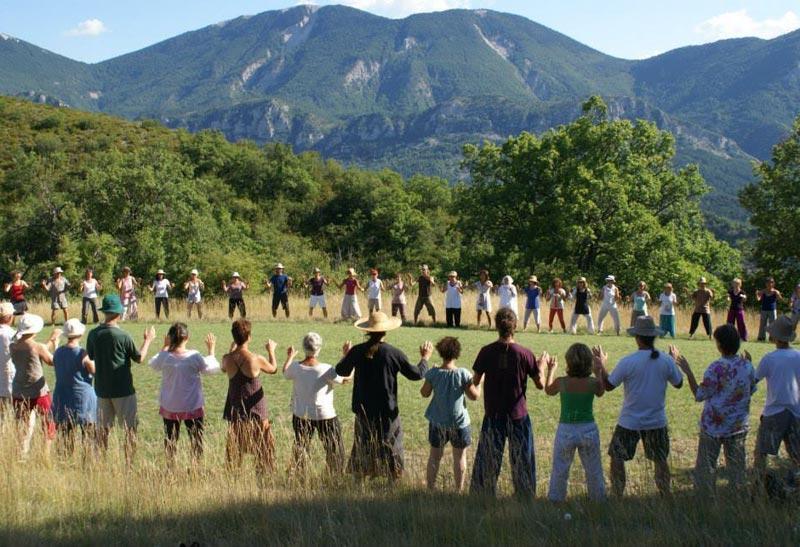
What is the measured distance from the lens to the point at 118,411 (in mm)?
7789

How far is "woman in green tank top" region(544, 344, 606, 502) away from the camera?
6227mm

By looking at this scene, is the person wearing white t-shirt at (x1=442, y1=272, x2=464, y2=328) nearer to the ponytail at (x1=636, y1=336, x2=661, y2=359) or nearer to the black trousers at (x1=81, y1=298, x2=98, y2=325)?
the black trousers at (x1=81, y1=298, x2=98, y2=325)

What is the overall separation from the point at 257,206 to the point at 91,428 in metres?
57.3

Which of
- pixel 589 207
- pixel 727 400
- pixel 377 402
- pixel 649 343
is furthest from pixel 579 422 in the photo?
pixel 589 207

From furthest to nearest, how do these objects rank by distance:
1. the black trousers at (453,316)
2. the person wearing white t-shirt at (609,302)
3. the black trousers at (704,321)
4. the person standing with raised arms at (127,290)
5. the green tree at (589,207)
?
the green tree at (589,207)
the person standing with raised arms at (127,290)
the black trousers at (453,316)
the person wearing white t-shirt at (609,302)
the black trousers at (704,321)

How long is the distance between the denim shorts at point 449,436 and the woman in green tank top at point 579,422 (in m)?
0.87

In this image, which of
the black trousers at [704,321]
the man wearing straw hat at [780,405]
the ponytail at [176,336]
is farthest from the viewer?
the black trousers at [704,321]

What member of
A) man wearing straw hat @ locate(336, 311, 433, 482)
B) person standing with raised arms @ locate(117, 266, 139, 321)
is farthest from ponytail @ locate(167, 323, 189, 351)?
person standing with raised arms @ locate(117, 266, 139, 321)

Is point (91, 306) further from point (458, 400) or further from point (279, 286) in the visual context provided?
point (458, 400)

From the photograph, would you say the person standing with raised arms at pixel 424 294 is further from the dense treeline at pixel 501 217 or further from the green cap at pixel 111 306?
the green cap at pixel 111 306

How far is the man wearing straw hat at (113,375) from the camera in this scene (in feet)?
25.3

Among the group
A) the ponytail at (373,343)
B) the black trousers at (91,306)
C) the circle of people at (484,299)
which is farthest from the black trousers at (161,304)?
the ponytail at (373,343)

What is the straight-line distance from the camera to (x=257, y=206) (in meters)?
64.1

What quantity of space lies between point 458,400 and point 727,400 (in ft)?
7.23
